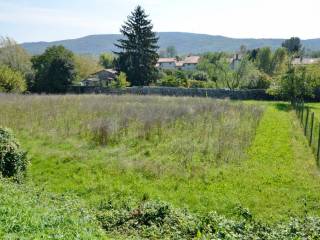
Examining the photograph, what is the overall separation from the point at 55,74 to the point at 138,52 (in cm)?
1134

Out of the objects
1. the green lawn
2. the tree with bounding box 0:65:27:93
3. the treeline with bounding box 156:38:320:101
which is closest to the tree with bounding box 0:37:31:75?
the tree with bounding box 0:65:27:93

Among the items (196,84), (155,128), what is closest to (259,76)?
(196,84)

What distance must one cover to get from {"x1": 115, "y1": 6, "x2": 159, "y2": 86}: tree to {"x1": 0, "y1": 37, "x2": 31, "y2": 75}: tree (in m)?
11.9

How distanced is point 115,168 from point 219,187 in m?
3.24

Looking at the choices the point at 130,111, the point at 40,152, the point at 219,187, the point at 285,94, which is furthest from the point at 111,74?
the point at 219,187

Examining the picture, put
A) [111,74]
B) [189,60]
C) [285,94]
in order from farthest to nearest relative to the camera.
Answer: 1. [189,60]
2. [111,74]
3. [285,94]

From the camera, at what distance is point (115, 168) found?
36.7 ft

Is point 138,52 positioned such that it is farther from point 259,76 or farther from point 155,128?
point 155,128

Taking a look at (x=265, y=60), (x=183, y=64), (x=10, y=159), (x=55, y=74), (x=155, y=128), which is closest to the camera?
(x=10, y=159)

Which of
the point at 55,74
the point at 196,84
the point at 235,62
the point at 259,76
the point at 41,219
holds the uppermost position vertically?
the point at 235,62

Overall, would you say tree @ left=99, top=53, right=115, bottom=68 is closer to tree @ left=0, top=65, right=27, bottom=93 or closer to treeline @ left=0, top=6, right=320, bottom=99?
treeline @ left=0, top=6, right=320, bottom=99

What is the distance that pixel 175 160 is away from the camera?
1198 centimetres

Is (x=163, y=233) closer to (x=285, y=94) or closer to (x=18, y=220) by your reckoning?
(x=18, y=220)

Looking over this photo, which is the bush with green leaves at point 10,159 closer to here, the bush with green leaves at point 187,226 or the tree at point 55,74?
the bush with green leaves at point 187,226
